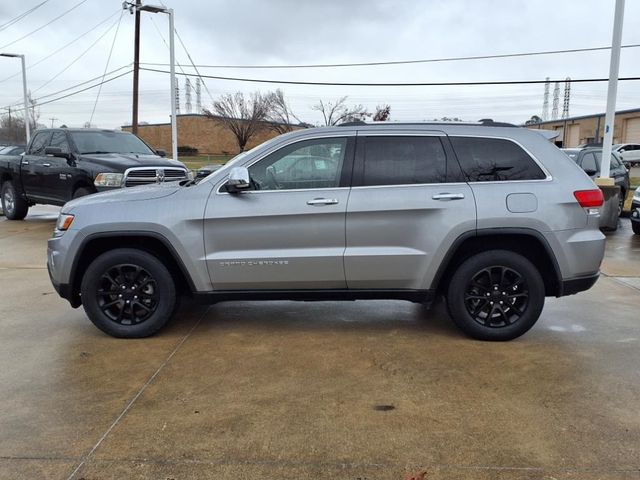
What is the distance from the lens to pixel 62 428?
10.7 feet

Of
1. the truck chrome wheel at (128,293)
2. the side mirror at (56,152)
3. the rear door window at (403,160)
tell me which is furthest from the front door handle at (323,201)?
the side mirror at (56,152)

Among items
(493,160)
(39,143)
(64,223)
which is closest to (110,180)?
(39,143)

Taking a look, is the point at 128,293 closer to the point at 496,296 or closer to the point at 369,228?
the point at 369,228

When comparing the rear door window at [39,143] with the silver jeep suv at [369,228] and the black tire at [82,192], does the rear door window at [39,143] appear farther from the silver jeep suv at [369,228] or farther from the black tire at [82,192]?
the silver jeep suv at [369,228]

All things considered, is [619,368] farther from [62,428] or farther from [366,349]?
[62,428]

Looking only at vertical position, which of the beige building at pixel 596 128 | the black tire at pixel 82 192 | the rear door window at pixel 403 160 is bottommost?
the black tire at pixel 82 192

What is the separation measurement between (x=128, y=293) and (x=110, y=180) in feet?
18.5

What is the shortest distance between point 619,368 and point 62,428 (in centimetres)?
387

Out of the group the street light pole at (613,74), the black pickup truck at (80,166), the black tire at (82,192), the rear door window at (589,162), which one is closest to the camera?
the black pickup truck at (80,166)

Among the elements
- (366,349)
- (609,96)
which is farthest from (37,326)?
(609,96)

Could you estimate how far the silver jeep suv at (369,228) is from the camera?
4.45 meters

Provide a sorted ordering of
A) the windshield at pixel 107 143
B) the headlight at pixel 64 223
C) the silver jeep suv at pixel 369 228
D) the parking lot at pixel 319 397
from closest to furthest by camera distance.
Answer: the parking lot at pixel 319 397 < the silver jeep suv at pixel 369 228 < the headlight at pixel 64 223 < the windshield at pixel 107 143

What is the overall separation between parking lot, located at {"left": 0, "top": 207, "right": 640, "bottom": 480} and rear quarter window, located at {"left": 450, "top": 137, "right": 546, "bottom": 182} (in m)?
1.41

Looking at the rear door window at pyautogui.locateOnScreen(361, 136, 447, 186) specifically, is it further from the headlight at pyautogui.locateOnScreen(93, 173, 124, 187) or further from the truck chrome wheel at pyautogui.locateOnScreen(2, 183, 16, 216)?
the truck chrome wheel at pyautogui.locateOnScreen(2, 183, 16, 216)
